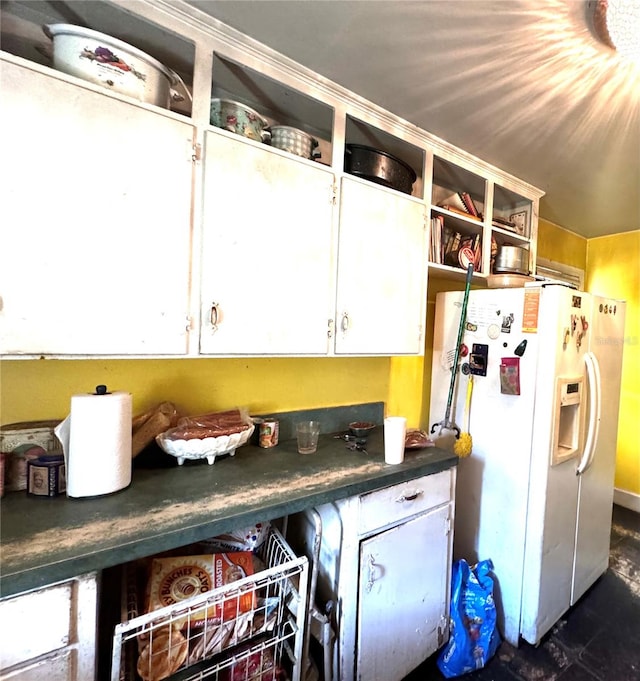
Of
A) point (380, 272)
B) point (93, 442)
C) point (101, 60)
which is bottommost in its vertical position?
point (93, 442)

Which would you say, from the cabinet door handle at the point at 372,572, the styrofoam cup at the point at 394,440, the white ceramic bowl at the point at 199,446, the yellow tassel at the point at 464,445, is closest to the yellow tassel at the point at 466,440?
the yellow tassel at the point at 464,445

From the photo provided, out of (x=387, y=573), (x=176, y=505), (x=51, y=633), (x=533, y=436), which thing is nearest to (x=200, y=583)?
(x=176, y=505)

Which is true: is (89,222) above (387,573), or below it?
above

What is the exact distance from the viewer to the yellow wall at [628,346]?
2.84m

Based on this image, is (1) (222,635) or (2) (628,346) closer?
(1) (222,635)

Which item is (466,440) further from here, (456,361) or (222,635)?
(222,635)

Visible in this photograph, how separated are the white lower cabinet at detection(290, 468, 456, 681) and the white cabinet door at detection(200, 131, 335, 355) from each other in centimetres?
65

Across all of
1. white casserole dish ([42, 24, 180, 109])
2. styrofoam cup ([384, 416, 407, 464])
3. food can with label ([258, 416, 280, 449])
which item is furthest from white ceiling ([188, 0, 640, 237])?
food can with label ([258, 416, 280, 449])

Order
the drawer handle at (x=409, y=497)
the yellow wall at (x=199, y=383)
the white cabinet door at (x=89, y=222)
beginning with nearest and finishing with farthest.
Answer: the white cabinet door at (x=89, y=222)
the yellow wall at (x=199, y=383)
the drawer handle at (x=409, y=497)

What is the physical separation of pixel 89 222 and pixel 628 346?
3836mm

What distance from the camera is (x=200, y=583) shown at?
1033mm

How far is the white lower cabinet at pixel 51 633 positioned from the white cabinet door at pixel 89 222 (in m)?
0.57

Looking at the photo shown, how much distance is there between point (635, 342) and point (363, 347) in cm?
282

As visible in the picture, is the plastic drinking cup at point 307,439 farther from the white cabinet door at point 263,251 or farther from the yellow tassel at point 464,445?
the yellow tassel at point 464,445
